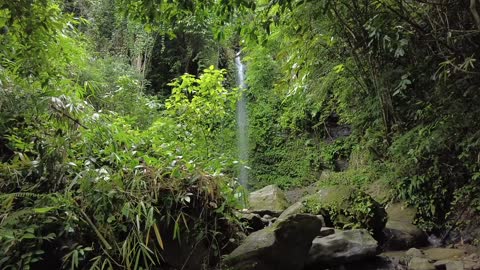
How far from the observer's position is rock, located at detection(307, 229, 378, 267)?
414cm

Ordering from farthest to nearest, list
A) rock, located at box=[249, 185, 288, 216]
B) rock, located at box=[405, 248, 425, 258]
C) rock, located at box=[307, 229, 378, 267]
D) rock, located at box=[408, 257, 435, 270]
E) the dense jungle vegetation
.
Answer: rock, located at box=[249, 185, 288, 216] < rock, located at box=[405, 248, 425, 258] < rock, located at box=[307, 229, 378, 267] < rock, located at box=[408, 257, 435, 270] < the dense jungle vegetation

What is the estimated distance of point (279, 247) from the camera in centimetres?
358

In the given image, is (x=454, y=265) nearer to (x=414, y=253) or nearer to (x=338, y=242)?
(x=414, y=253)

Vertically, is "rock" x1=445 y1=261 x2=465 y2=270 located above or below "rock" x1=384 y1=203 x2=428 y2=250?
below

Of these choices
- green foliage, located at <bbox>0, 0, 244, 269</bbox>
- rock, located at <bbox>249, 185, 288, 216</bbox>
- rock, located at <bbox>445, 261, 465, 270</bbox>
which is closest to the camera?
green foliage, located at <bbox>0, 0, 244, 269</bbox>

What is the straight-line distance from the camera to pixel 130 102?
22.1 ft

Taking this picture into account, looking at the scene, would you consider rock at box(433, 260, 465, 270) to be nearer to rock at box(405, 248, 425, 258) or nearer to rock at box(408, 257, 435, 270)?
rock at box(408, 257, 435, 270)

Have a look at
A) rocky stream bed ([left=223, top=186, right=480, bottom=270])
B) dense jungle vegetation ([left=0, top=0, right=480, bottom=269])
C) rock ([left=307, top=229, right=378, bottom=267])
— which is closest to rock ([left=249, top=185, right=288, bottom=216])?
rocky stream bed ([left=223, top=186, right=480, bottom=270])

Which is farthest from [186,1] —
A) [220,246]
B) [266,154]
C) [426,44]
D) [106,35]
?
[106,35]

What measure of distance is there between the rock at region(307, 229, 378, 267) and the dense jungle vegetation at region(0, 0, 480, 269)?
3.97ft

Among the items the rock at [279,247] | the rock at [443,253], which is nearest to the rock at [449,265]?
the rock at [443,253]

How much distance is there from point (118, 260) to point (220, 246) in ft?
2.95

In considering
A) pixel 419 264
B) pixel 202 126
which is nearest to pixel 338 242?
pixel 419 264

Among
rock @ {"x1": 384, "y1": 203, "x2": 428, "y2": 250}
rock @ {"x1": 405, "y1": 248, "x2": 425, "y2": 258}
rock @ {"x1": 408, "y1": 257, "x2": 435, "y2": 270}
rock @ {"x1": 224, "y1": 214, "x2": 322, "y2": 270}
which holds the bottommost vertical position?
rock @ {"x1": 408, "y1": 257, "x2": 435, "y2": 270}
